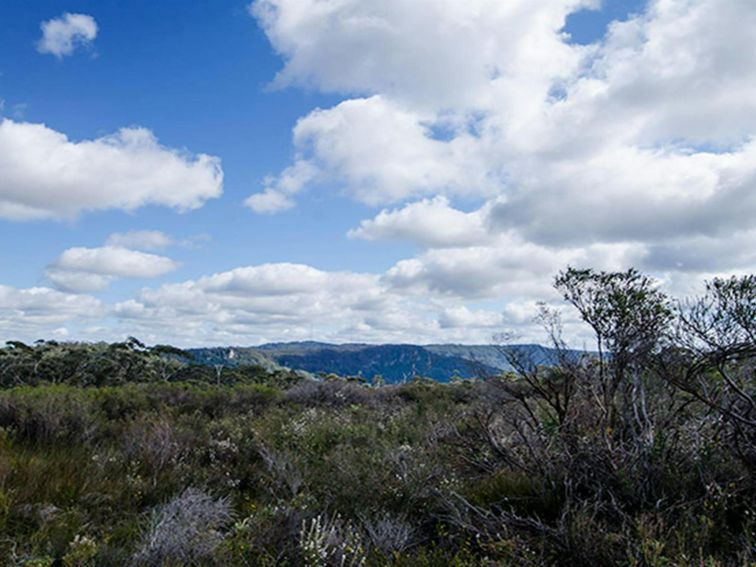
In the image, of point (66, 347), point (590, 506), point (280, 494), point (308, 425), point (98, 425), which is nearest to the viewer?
point (590, 506)

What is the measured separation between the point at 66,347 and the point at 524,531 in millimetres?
31964

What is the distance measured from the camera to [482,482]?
6.30 meters

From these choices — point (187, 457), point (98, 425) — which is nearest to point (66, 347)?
point (98, 425)

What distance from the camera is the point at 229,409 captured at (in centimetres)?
1384

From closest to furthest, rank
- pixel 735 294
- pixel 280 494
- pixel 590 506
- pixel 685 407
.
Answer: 1. pixel 590 506
2. pixel 735 294
3. pixel 685 407
4. pixel 280 494

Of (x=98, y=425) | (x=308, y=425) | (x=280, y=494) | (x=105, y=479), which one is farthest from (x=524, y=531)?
(x=98, y=425)

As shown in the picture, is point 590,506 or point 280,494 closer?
point 590,506

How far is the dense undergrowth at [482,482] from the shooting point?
4406mm

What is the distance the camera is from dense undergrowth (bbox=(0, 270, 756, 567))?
4406 millimetres

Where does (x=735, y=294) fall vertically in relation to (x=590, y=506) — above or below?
above

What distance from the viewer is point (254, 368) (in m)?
37.1

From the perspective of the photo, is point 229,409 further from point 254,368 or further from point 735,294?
point 254,368

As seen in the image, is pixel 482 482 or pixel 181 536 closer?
pixel 181 536

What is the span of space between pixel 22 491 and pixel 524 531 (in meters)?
5.32
